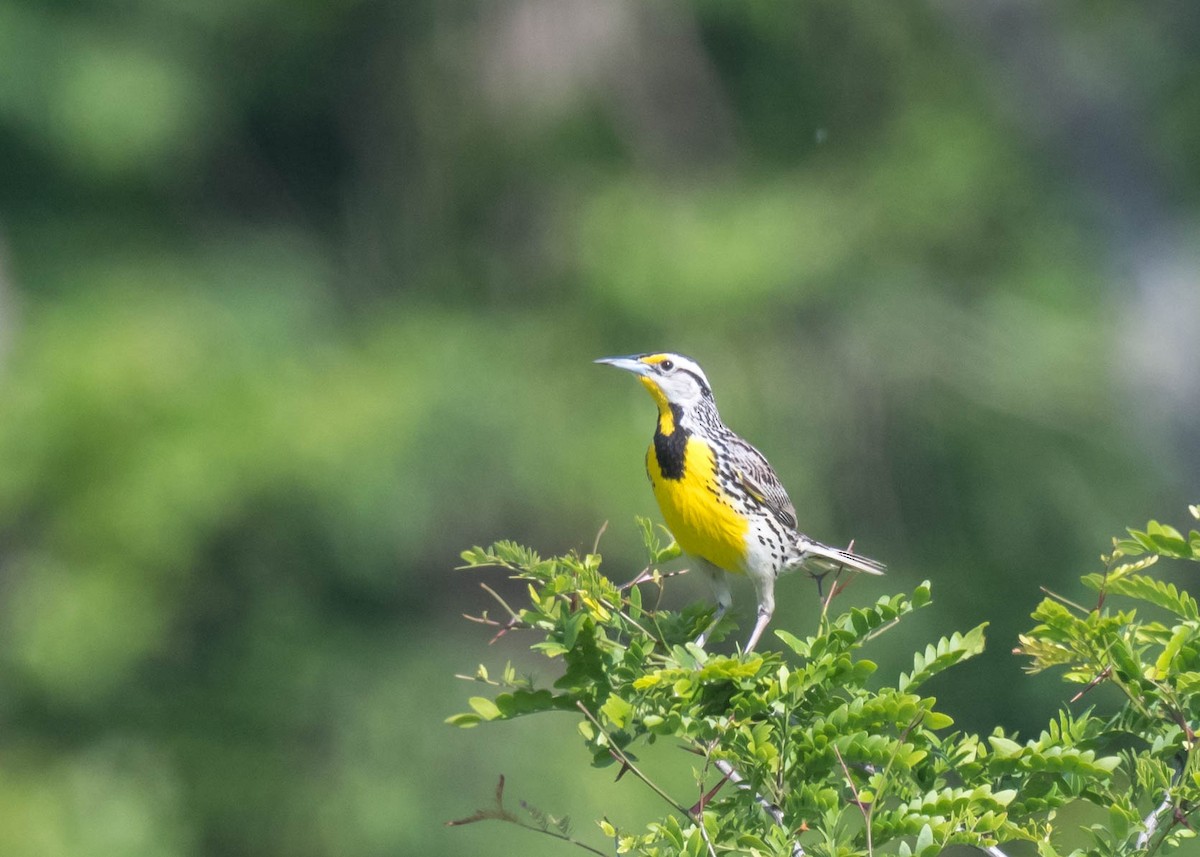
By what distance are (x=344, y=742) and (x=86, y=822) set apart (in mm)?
1819

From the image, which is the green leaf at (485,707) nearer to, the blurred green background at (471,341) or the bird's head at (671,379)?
the bird's head at (671,379)

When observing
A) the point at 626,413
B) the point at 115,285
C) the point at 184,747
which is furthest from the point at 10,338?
the point at 626,413

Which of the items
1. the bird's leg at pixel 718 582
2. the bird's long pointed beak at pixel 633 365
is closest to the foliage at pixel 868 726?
the bird's leg at pixel 718 582

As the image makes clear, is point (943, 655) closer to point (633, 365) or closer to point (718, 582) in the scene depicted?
point (718, 582)

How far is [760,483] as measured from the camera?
4805 millimetres

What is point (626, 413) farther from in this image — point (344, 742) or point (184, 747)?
point (184, 747)

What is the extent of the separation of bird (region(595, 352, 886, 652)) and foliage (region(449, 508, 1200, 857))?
1302 millimetres

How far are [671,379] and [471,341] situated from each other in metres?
8.64

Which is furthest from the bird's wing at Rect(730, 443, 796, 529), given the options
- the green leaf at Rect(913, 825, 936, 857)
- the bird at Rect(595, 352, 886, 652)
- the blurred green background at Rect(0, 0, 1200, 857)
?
the blurred green background at Rect(0, 0, 1200, 857)

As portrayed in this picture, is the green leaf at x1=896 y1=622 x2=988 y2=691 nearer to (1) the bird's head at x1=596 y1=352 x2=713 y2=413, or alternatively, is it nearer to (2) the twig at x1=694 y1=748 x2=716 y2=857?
(2) the twig at x1=694 y1=748 x2=716 y2=857

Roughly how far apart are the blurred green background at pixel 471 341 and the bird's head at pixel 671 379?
289 inches

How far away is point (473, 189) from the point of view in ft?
44.2

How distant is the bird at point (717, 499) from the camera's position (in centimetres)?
458

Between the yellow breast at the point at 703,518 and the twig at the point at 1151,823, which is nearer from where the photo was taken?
the twig at the point at 1151,823
